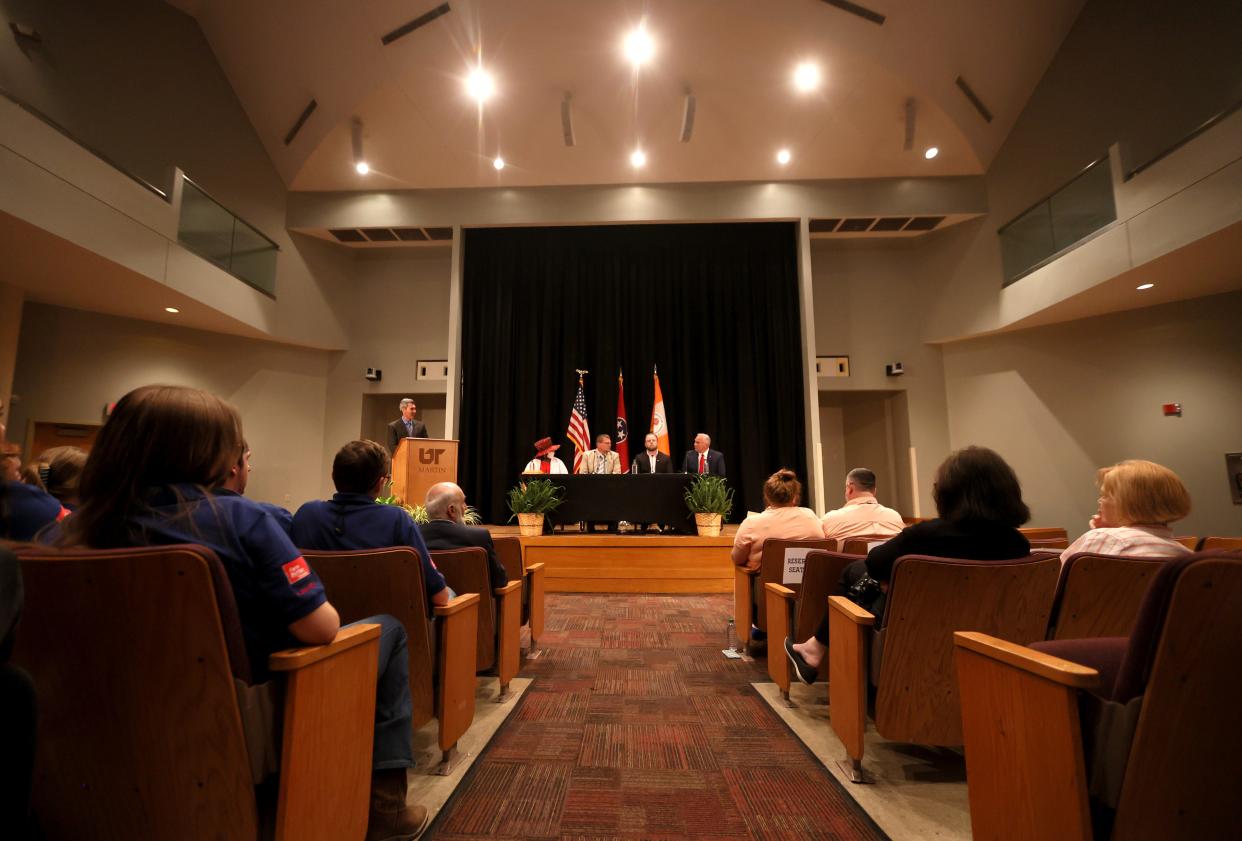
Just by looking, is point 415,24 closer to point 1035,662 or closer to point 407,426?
point 407,426

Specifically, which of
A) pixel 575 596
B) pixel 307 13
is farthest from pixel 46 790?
pixel 307 13

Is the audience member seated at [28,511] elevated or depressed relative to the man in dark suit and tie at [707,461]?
depressed

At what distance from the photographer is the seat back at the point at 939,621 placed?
58.7 inches

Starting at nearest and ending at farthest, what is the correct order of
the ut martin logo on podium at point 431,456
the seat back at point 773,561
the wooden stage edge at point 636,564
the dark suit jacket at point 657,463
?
the seat back at point 773,561 → the wooden stage edge at point 636,564 → the ut martin logo on podium at point 431,456 → the dark suit jacket at point 657,463

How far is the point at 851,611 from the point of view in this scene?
1.66 m

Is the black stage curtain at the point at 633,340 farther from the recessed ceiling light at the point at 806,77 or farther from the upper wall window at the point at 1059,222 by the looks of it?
the upper wall window at the point at 1059,222

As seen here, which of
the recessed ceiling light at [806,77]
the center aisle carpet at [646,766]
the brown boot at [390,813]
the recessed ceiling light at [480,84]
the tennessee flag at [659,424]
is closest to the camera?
the brown boot at [390,813]

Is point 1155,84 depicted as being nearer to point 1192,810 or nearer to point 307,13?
point 1192,810

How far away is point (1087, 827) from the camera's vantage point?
2.93 ft

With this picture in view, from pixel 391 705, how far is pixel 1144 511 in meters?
2.20

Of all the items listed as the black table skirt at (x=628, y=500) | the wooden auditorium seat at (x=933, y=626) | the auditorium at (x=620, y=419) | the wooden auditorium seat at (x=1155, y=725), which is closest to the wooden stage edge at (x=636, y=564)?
the auditorium at (x=620, y=419)

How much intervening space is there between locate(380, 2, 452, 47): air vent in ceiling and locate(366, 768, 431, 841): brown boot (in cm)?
707

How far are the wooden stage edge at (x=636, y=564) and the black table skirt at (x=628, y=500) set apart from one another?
42 centimetres

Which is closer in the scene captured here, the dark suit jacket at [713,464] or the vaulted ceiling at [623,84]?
the vaulted ceiling at [623,84]
